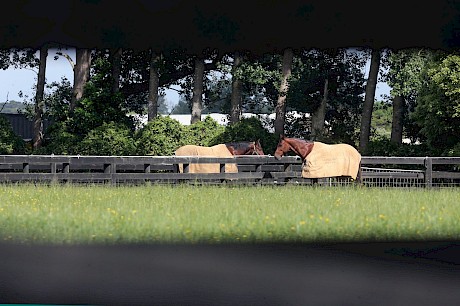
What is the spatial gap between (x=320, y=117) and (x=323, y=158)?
47.1 feet

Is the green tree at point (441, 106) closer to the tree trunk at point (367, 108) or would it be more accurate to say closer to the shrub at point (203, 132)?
the tree trunk at point (367, 108)

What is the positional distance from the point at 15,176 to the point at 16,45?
50.4 ft

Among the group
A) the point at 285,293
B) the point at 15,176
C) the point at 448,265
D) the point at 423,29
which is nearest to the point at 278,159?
the point at 15,176

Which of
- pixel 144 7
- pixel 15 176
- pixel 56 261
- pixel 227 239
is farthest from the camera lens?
pixel 15 176

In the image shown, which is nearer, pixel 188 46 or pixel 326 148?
pixel 188 46

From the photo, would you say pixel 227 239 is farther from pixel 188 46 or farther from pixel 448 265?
pixel 188 46

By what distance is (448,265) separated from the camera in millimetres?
6281

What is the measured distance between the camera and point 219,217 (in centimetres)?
988

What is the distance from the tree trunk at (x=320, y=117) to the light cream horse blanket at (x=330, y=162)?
40.1 ft

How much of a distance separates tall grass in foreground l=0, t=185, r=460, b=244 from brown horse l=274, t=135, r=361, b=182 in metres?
3.33

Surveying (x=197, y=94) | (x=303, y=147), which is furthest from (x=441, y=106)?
(x=197, y=94)

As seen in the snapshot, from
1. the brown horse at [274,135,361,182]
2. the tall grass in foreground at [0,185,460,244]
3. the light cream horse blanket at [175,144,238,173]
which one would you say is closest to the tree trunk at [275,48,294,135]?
the light cream horse blanket at [175,144,238,173]

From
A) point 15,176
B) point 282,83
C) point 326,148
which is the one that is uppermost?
point 282,83

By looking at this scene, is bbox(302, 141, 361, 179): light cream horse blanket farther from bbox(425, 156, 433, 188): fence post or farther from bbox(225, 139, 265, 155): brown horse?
bbox(225, 139, 265, 155): brown horse
